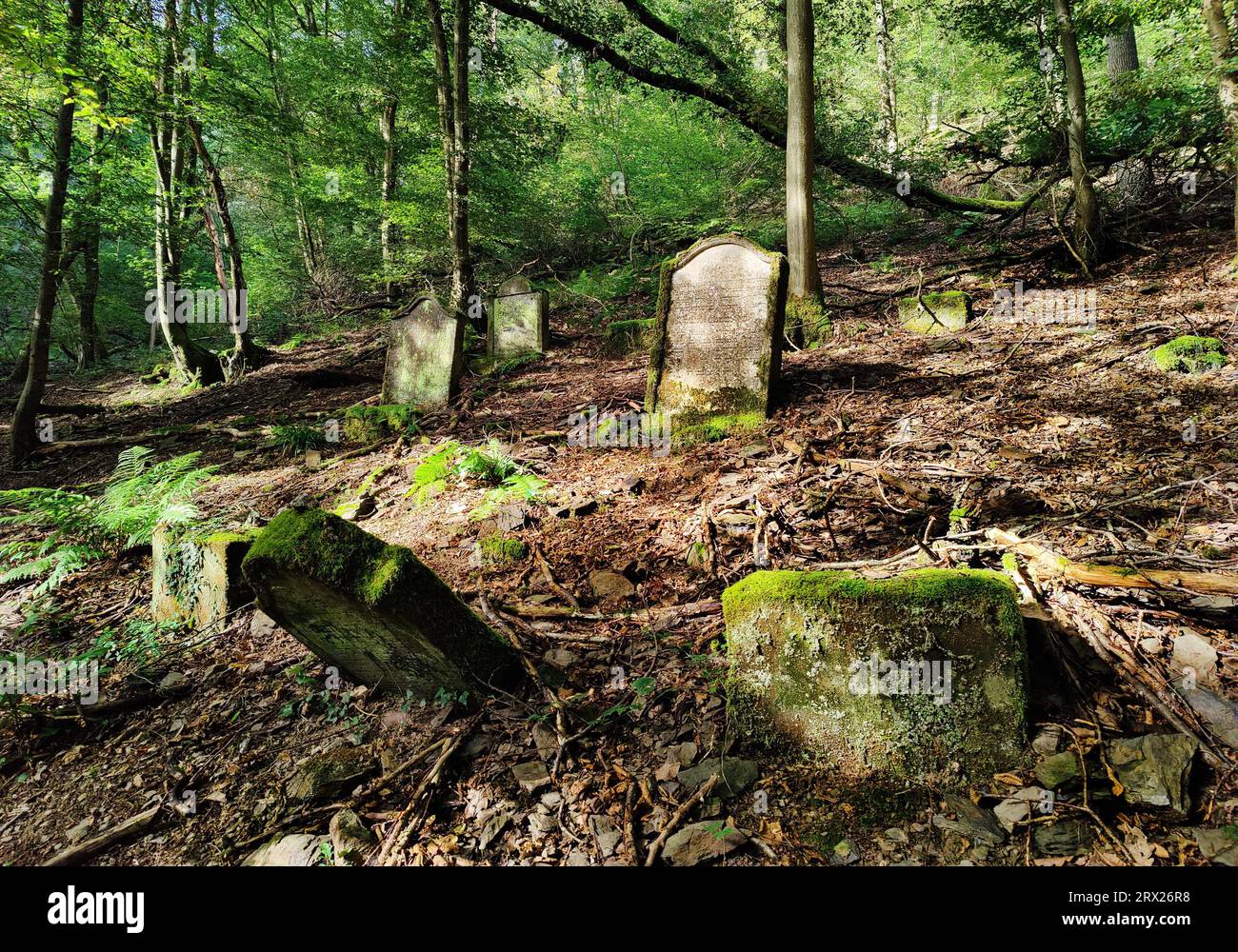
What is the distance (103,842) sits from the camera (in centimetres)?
201

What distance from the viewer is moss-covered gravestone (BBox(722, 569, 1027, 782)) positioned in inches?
67.3

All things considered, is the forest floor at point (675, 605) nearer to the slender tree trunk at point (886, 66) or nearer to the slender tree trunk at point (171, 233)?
the slender tree trunk at point (171, 233)

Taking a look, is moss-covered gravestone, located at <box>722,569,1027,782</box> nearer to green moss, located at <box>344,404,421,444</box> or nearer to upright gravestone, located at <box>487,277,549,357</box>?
green moss, located at <box>344,404,421,444</box>

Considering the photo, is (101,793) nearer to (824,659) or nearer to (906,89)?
(824,659)

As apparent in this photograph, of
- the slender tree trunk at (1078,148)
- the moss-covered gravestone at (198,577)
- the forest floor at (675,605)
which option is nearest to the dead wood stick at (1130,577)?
the forest floor at (675,605)

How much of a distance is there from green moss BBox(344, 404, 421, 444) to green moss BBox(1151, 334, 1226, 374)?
281 inches

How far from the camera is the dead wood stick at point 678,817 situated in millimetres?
1612

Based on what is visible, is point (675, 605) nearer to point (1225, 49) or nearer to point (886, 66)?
point (1225, 49)

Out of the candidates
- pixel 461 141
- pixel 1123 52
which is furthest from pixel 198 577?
pixel 1123 52

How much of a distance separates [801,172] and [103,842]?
8366mm

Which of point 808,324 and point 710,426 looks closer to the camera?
point 710,426

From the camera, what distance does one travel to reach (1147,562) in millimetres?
2143
